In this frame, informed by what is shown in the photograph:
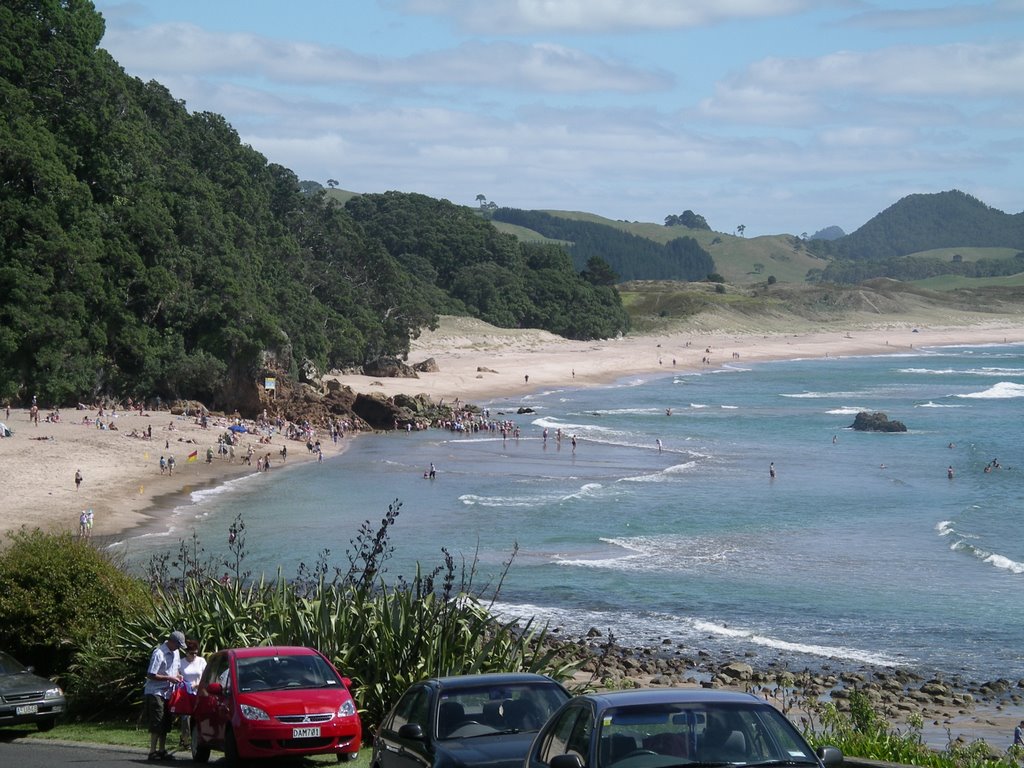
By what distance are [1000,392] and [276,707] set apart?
279 feet

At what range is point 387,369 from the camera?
285 ft

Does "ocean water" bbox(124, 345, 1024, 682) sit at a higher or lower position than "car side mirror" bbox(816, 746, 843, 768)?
lower

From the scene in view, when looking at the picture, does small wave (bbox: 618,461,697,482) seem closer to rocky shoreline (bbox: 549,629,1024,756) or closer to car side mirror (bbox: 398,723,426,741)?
rocky shoreline (bbox: 549,629,1024,756)

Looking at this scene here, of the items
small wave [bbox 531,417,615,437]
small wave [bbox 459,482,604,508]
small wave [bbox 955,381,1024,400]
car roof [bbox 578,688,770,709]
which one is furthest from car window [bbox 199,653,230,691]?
small wave [bbox 955,381,1024,400]

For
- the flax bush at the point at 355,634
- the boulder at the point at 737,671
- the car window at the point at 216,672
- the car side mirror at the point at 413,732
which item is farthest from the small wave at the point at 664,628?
the car side mirror at the point at 413,732

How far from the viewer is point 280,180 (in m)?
94.0

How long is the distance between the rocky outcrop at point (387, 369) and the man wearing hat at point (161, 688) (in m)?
74.0

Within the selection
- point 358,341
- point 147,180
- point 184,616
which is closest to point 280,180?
point 358,341

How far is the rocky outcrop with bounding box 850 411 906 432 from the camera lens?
2589 inches

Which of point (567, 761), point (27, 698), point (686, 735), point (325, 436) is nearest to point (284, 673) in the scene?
point (27, 698)

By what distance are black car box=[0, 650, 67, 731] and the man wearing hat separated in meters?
1.78

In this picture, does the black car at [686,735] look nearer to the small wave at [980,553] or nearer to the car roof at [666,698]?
the car roof at [666,698]

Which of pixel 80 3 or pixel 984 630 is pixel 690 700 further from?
pixel 80 3

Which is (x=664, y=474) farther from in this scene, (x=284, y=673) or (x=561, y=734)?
(x=561, y=734)
